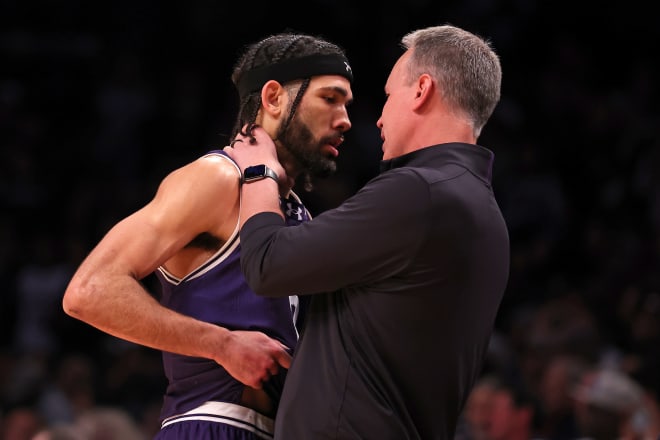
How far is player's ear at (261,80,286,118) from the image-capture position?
338 cm

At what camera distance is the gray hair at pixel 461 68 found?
9.55 feet

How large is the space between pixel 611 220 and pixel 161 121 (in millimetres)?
4344

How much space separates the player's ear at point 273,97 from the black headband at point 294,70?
0.07ft

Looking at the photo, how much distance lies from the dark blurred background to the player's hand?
412 centimetres

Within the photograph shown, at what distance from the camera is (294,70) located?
3.38m

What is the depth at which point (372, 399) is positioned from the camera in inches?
107

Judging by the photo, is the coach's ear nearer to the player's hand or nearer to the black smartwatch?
the black smartwatch

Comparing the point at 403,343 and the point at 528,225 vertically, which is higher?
the point at 403,343

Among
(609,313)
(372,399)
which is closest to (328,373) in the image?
(372,399)

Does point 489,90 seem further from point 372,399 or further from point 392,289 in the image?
point 372,399

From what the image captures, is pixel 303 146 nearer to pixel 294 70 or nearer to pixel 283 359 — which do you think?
pixel 294 70

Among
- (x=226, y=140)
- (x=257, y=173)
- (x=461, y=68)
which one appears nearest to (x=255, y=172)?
(x=257, y=173)

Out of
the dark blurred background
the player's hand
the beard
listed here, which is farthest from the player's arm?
the dark blurred background

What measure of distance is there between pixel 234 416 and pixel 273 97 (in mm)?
994
